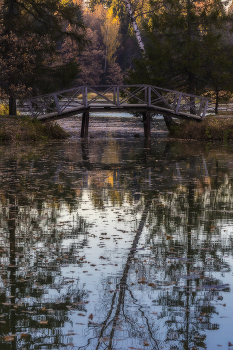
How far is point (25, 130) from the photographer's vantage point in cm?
2194

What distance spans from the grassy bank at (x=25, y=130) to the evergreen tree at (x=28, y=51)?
255 cm

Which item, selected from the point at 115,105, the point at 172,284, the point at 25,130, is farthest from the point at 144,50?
the point at 172,284

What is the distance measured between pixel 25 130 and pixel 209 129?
8.90 meters

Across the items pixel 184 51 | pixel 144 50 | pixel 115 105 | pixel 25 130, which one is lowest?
pixel 25 130

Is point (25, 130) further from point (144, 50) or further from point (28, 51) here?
point (144, 50)

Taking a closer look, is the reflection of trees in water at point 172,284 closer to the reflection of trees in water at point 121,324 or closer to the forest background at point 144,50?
the reflection of trees in water at point 121,324

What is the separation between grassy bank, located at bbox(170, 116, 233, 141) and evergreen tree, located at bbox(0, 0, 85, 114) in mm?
6694

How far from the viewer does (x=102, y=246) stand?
21.0 feet

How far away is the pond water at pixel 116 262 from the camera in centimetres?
412

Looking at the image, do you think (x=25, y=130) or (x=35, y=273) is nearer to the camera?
(x=35, y=273)

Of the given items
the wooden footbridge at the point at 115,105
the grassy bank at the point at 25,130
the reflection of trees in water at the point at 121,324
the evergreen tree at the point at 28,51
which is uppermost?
the evergreen tree at the point at 28,51

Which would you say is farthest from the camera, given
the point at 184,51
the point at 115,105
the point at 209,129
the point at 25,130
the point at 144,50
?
the point at 144,50

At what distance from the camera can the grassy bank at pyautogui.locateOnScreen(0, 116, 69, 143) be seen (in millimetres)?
21250

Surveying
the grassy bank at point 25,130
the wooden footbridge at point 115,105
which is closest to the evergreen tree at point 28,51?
the wooden footbridge at point 115,105
